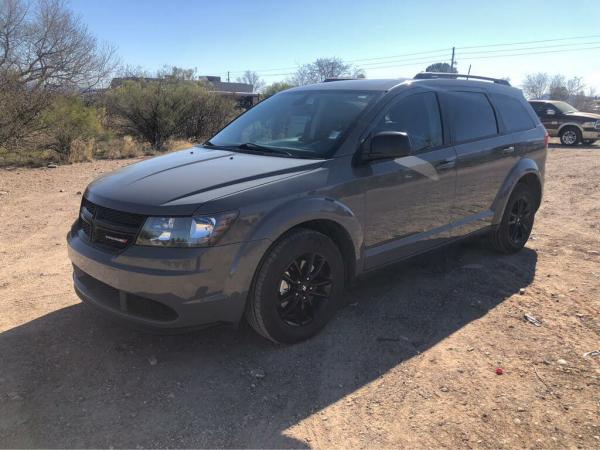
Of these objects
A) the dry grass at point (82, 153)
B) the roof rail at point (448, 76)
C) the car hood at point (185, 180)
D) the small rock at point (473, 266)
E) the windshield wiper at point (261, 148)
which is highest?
the roof rail at point (448, 76)

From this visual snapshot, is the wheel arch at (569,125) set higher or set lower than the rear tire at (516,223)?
higher

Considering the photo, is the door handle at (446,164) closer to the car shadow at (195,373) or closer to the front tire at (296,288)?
the car shadow at (195,373)

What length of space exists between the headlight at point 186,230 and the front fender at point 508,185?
3.23 metres

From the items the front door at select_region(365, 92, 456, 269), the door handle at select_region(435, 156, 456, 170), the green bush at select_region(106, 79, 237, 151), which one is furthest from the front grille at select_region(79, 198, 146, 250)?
the green bush at select_region(106, 79, 237, 151)

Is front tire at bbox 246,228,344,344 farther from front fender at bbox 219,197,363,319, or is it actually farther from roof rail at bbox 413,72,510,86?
roof rail at bbox 413,72,510,86

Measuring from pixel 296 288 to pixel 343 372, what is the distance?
63cm

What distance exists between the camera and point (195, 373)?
3.27 m

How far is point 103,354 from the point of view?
3.44m

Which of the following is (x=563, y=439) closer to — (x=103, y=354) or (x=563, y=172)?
(x=103, y=354)

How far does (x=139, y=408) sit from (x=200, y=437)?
457 millimetres

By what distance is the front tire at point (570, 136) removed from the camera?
766 inches

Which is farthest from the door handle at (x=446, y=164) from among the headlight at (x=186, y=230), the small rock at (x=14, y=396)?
the small rock at (x=14, y=396)

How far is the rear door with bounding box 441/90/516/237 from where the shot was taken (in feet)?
15.1

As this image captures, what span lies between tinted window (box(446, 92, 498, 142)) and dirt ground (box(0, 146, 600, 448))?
4.43 feet
